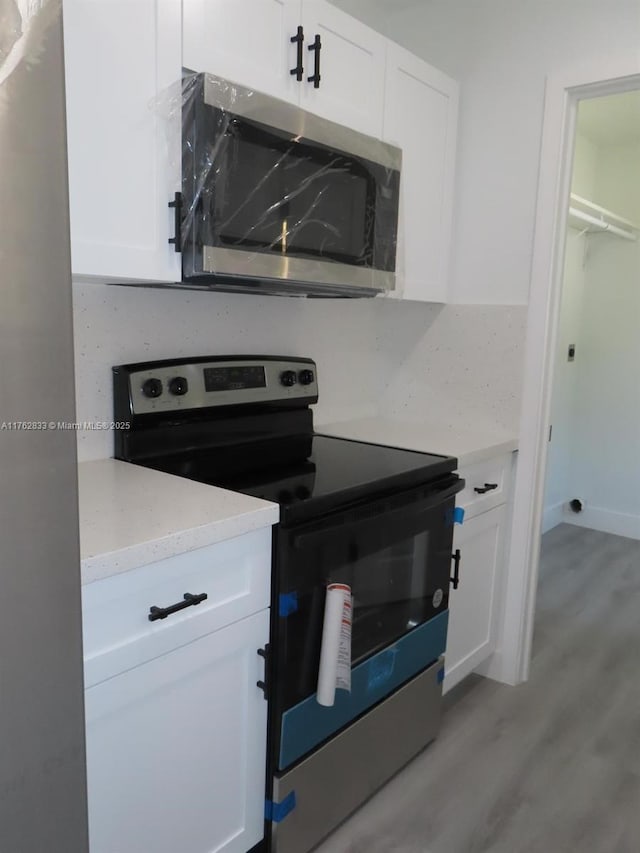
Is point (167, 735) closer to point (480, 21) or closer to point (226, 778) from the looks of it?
point (226, 778)

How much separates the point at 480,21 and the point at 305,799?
8.14ft

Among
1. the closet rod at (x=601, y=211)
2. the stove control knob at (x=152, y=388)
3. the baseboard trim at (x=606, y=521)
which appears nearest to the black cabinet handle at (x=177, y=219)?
the stove control knob at (x=152, y=388)

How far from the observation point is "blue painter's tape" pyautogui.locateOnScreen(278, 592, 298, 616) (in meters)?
1.41

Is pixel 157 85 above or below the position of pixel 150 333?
above

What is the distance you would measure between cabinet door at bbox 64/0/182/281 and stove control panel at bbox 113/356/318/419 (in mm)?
341

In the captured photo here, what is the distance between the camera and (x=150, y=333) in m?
1.82

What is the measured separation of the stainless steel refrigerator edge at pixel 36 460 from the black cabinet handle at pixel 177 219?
79 centimetres

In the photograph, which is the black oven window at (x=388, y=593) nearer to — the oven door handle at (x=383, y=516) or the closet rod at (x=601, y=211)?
the oven door handle at (x=383, y=516)

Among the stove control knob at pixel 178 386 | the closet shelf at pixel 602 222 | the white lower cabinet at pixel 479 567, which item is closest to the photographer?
the stove control knob at pixel 178 386

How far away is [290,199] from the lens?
1617 millimetres

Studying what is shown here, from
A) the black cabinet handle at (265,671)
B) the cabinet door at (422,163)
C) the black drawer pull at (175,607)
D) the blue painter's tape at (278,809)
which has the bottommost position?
the blue painter's tape at (278,809)

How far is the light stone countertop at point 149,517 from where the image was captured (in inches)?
43.5

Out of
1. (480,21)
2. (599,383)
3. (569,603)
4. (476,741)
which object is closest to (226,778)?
(476,741)

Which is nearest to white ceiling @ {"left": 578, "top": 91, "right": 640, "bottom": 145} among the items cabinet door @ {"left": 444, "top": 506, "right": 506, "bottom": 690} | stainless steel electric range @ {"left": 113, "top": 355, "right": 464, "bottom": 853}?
cabinet door @ {"left": 444, "top": 506, "right": 506, "bottom": 690}
